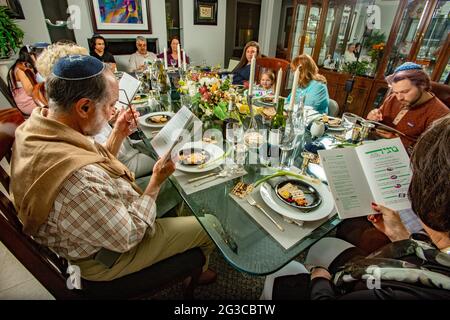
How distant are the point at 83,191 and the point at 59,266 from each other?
1.24 ft

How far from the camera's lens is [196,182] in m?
1.01

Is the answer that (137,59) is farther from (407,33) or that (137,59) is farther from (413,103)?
(407,33)

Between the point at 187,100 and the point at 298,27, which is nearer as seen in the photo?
the point at 187,100

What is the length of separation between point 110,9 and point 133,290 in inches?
170

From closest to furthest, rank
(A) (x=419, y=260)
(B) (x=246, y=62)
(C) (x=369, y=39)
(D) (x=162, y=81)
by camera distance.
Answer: (A) (x=419, y=260)
(D) (x=162, y=81)
(B) (x=246, y=62)
(C) (x=369, y=39)

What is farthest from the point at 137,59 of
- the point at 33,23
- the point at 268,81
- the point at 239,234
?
the point at 239,234

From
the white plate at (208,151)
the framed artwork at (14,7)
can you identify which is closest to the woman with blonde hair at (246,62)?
the white plate at (208,151)

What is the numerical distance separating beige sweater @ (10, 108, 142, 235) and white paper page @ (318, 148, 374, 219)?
808 millimetres

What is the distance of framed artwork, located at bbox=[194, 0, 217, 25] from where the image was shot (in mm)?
4293

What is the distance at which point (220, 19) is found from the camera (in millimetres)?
4633

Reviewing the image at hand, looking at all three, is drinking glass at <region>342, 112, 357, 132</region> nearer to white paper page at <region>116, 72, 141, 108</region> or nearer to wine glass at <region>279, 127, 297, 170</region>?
wine glass at <region>279, 127, 297, 170</region>

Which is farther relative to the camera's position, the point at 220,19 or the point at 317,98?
the point at 220,19
